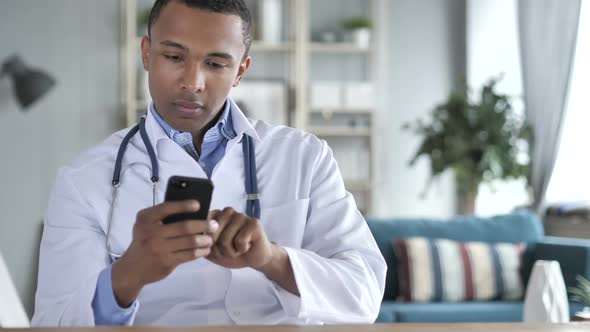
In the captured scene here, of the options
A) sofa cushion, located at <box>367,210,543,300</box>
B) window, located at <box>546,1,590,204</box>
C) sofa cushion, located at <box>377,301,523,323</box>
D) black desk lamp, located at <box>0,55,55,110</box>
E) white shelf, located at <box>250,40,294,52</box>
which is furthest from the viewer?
white shelf, located at <box>250,40,294,52</box>

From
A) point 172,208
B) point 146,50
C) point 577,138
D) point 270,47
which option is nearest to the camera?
point 172,208

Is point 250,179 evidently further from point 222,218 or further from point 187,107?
point 222,218

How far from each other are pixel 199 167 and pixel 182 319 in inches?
9.9

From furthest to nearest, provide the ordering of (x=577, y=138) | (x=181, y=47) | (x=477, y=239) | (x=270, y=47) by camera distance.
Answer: (x=270, y=47), (x=577, y=138), (x=477, y=239), (x=181, y=47)

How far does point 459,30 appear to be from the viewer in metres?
7.23

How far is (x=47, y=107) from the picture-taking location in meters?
6.46

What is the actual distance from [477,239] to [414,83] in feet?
9.18

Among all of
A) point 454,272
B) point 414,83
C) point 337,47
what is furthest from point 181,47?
point 414,83

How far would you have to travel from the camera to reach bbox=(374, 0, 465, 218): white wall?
7109 mm

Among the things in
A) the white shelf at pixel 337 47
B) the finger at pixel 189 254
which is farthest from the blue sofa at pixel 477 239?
the finger at pixel 189 254

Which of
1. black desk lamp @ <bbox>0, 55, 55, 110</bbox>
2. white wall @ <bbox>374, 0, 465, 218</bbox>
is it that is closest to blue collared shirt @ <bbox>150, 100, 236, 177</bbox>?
black desk lamp @ <bbox>0, 55, 55, 110</bbox>

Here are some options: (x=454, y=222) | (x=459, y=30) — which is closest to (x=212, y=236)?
(x=454, y=222)

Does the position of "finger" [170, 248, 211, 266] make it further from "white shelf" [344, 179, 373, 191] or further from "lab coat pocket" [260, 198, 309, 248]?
"white shelf" [344, 179, 373, 191]

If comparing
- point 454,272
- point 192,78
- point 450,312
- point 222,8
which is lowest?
point 450,312
